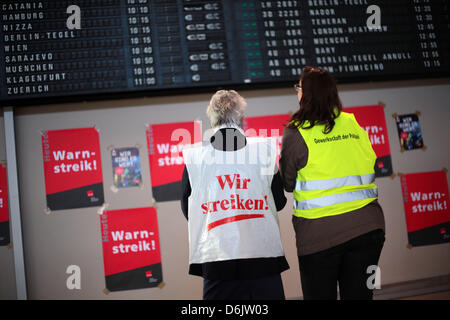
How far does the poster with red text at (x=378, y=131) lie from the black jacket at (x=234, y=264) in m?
1.79

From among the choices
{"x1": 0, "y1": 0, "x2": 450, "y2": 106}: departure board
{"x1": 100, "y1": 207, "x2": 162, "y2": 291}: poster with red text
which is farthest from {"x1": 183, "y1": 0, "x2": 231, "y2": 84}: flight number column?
{"x1": 100, "y1": 207, "x2": 162, "y2": 291}: poster with red text

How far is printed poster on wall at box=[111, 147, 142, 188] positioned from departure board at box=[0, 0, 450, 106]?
0.43 metres

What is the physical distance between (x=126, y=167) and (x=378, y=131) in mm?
1921

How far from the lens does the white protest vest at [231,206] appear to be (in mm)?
1581

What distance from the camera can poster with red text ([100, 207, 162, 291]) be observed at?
2.90m

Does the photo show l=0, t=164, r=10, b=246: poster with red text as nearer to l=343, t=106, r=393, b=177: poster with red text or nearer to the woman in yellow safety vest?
the woman in yellow safety vest

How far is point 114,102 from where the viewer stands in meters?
3.00

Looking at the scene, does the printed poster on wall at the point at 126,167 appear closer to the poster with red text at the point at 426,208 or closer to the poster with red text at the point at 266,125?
the poster with red text at the point at 266,125

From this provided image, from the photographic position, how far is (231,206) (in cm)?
159

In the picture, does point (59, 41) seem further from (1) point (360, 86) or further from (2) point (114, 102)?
(1) point (360, 86)

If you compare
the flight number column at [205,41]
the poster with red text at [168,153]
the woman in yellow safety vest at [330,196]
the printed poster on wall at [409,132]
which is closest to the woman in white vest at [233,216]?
the woman in yellow safety vest at [330,196]

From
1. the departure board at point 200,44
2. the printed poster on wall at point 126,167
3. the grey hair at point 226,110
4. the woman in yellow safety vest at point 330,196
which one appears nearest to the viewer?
the woman in yellow safety vest at point 330,196

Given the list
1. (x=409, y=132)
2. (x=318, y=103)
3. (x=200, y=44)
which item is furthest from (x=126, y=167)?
(x=409, y=132)
